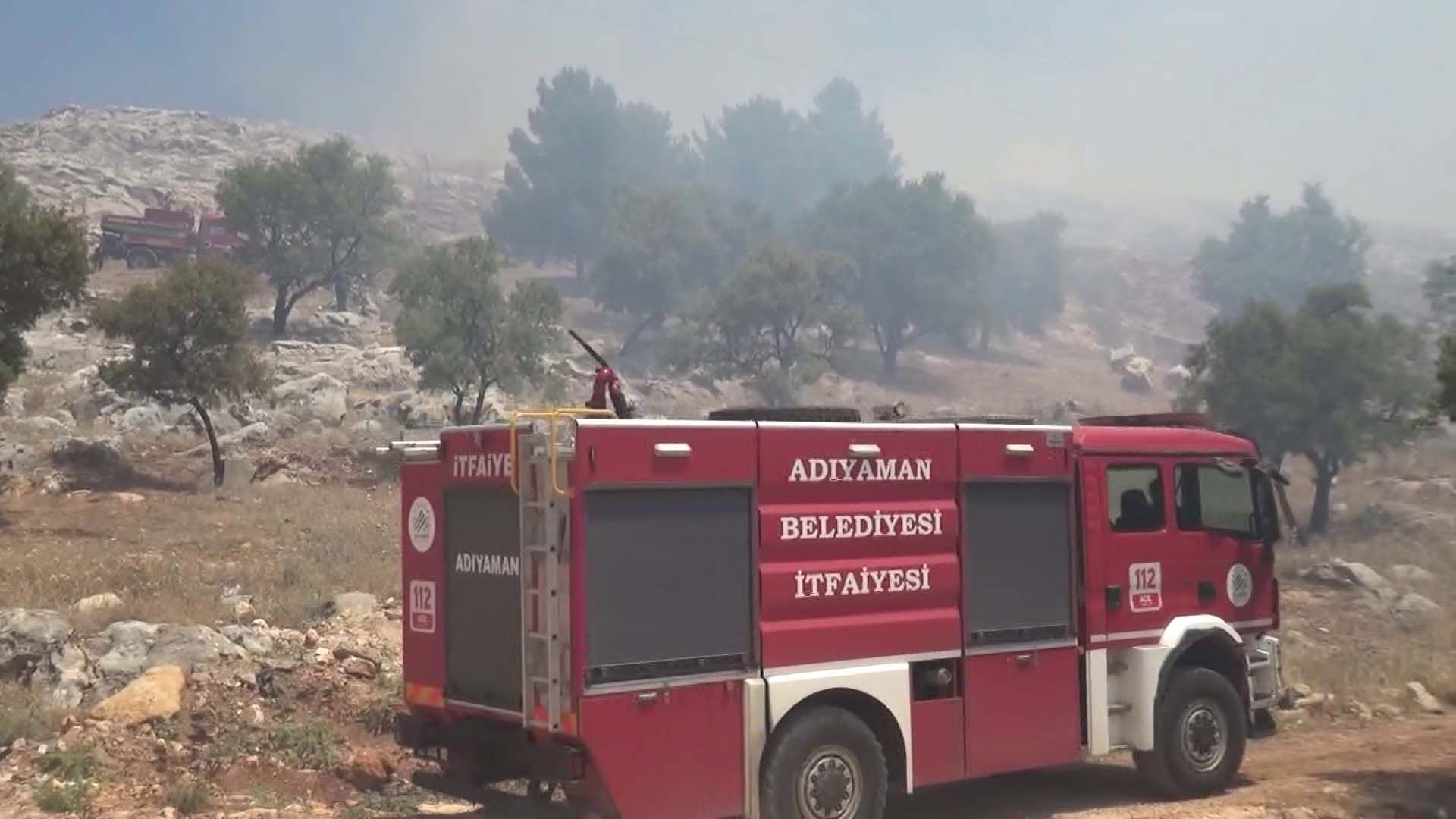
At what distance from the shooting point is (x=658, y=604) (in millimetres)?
7887

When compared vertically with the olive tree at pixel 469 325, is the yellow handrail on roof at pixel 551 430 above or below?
below

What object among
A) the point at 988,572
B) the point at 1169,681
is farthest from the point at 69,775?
the point at 1169,681

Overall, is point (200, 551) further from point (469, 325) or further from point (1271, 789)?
point (469, 325)

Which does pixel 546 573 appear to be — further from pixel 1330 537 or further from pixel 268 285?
pixel 268 285

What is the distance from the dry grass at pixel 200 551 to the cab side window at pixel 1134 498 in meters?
9.08

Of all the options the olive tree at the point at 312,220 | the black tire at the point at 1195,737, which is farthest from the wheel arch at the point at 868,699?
the olive tree at the point at 312,220

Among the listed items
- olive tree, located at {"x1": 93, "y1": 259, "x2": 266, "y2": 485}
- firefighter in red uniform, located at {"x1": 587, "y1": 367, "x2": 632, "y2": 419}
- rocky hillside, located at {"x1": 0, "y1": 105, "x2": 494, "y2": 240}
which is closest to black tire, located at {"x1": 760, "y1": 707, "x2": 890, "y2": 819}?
firefighter in red uniform, located at {"x1": 587, "y1": 367, "x2": 632, "y2": 419}

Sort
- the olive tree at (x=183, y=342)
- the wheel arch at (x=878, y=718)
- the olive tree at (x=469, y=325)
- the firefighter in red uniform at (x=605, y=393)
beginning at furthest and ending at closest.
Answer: the olive tree at (x=469, y=325) → the olive tree at (x=183, y=342) → the firefighter in red uniform at (x=605, y=393) → the wheel arch at (x=878, y=718)

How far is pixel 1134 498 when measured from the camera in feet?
34.5

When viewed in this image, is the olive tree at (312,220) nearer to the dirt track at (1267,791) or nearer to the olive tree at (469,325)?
the olive tree at (469,325)

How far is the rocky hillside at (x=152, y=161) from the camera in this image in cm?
9138

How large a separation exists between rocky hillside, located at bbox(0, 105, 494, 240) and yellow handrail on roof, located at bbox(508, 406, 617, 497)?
70308 mm

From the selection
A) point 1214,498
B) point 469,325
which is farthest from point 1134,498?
point 469,325

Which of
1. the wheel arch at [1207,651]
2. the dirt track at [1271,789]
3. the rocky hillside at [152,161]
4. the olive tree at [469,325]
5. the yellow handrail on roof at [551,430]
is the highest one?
the rocky hillside at [152,161]
